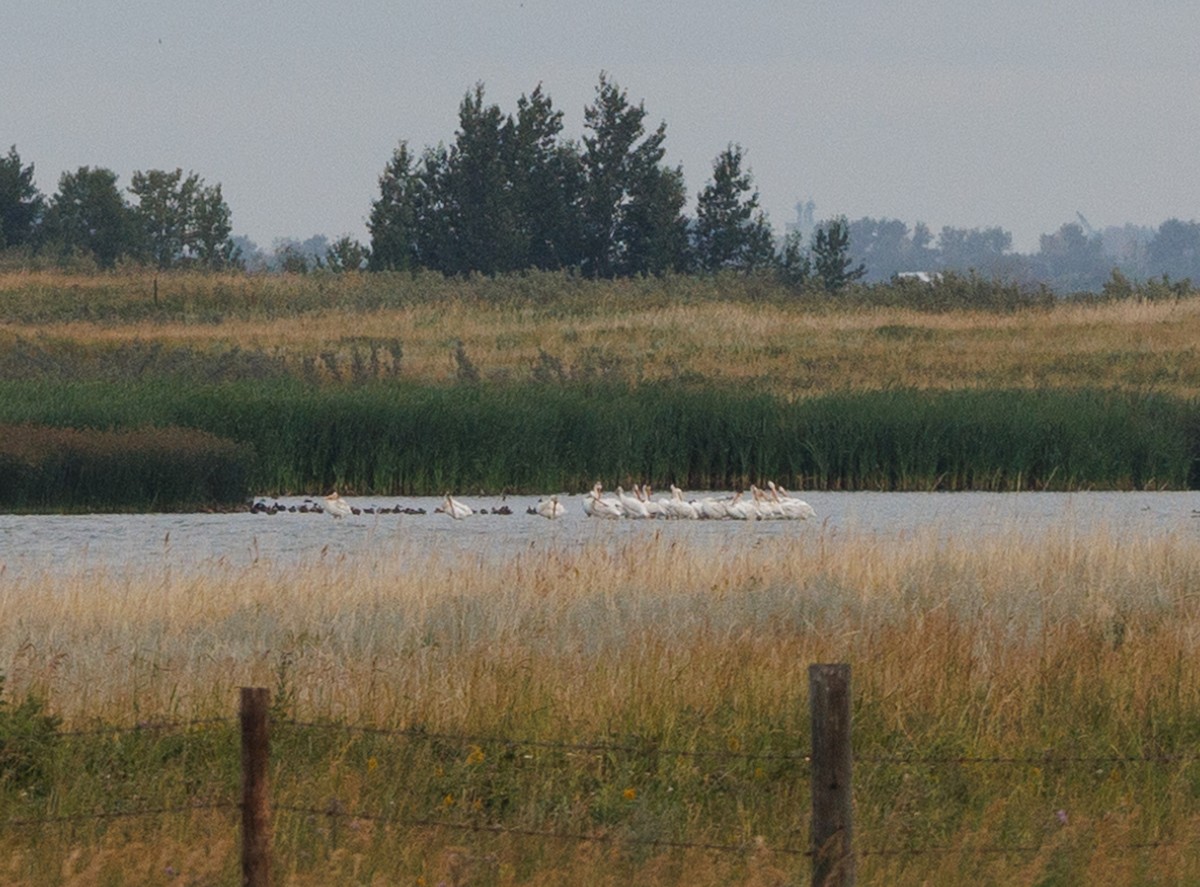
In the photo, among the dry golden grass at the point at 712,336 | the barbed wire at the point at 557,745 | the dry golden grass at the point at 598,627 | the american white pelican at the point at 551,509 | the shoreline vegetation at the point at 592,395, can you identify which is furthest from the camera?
the dry golden grass at the point at 712,336

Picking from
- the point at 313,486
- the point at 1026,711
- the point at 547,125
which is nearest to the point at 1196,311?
the point at 313,486

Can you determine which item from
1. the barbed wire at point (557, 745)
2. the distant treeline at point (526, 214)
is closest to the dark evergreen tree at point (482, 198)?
the distant treeline at point (526, 214)

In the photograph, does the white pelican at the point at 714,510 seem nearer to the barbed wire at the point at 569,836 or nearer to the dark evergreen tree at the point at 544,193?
the barbed wire at the point at 569,836

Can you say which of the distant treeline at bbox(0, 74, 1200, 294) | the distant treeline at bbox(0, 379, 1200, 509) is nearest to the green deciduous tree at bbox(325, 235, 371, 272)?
the distant treeline at bbox(0, 74, 1200, 294)

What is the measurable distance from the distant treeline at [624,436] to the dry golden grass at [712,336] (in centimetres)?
833

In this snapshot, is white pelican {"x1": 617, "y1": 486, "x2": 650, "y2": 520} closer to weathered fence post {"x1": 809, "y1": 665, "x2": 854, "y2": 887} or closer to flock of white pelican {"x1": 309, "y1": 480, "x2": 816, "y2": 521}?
flock of white pelican {"x1": 309, "y1": 480, "x2": 816, "y2": 521}

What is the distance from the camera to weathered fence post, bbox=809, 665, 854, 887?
243 inches

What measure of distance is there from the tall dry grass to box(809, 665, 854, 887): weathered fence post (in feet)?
2.57

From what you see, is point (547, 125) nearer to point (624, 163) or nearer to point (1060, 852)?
point (624, 163)

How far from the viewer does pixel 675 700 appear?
984 centimetres

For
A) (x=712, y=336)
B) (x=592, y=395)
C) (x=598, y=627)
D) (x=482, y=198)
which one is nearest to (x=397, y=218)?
(x=482, y=198)

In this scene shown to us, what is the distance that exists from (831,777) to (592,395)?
28.1 m

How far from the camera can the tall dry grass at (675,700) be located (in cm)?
775

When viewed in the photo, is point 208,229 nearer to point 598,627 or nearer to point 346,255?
point 346,255
